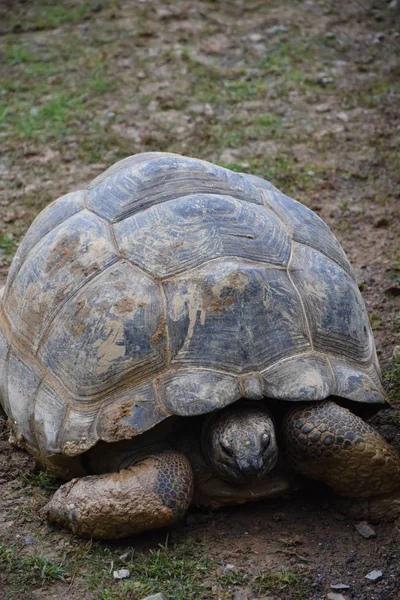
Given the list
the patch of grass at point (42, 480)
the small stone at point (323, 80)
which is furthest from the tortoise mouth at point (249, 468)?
the small stone at point (323, 80)

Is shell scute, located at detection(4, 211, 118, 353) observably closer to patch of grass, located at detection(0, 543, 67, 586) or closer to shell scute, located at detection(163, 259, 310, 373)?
shell scute, located at detection(163, 259, 310, 373)

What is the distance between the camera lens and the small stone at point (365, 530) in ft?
10.9

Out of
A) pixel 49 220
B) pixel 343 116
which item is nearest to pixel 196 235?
pixel 49 220

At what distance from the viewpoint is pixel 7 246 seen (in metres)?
5.32

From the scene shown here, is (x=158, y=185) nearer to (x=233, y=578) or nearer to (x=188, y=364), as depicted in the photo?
(x=188, y=364)

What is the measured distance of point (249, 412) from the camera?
3.22 meters

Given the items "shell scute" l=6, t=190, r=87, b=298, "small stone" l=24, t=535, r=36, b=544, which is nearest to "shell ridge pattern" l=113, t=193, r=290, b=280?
"shell scute" l=6, t=190, r=87, b=298

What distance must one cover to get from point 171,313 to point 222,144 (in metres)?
3.50

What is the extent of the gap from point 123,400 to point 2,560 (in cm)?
74

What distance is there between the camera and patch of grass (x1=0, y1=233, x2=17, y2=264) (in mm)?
5203

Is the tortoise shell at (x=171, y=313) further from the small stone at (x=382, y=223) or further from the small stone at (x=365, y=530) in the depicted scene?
the small stone at (x=382, y=223)

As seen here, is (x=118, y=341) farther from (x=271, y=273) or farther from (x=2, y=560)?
(x=2, y=560)

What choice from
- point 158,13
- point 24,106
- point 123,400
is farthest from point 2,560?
point 158,13

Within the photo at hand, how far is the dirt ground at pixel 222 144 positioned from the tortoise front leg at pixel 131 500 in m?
0.10
